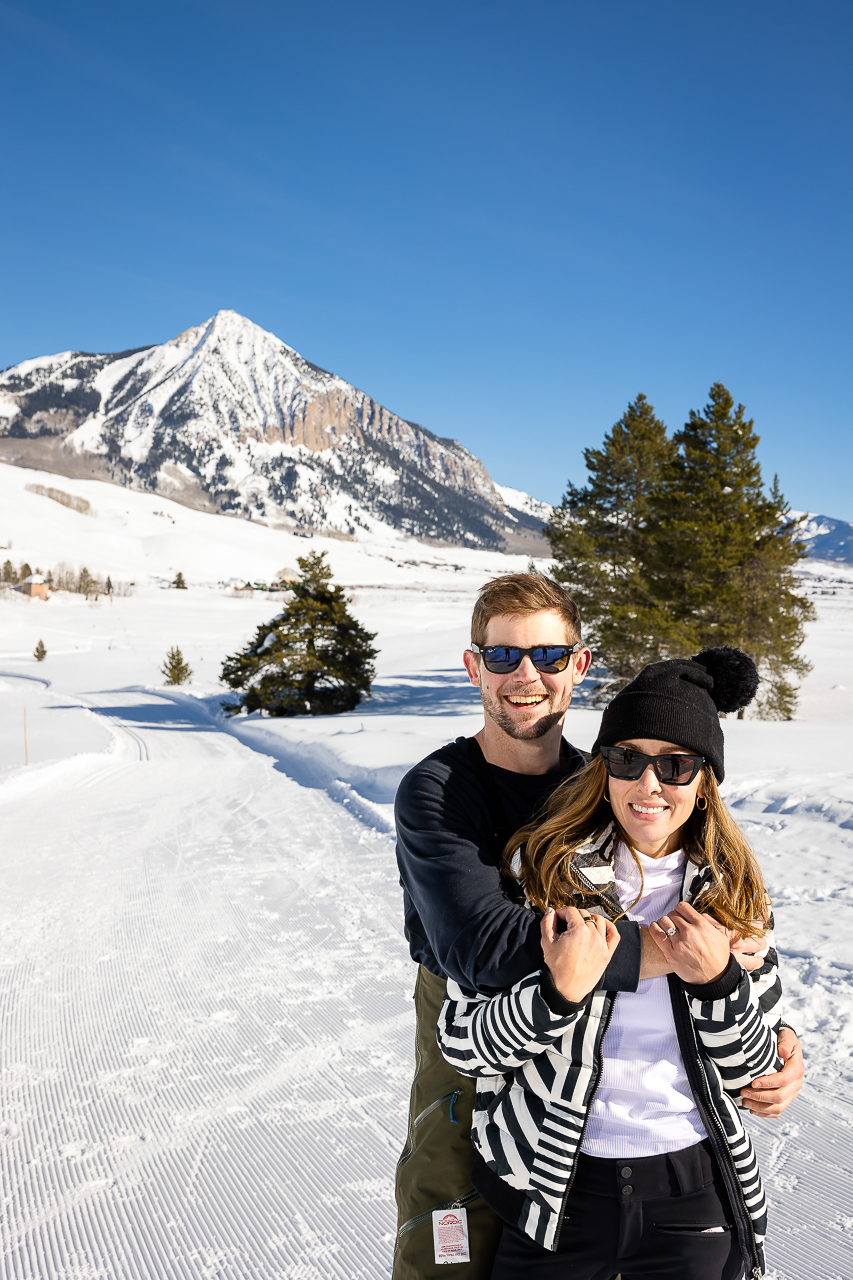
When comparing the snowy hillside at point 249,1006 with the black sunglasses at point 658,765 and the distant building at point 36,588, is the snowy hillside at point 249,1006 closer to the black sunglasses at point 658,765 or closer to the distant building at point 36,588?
the black sunglasses at point 658,765

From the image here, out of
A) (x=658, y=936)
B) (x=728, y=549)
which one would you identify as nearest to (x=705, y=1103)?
(x=658, y=936)

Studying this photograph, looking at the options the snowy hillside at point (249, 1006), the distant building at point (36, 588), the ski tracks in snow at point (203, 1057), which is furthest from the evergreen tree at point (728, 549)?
the distant building at point (36, 588)

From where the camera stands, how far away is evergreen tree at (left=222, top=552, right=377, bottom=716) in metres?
21.4

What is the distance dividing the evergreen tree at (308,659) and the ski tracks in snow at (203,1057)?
13319 millimetres

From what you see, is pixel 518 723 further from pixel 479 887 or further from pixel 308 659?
pixel 308 659

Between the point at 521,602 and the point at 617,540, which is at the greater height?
the point at 617,540

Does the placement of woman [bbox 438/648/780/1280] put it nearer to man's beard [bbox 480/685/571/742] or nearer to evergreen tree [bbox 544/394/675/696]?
man's beard [bbox 480/685/571/742]

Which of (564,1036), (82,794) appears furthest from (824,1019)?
(82,794)

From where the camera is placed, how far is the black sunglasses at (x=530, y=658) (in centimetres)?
202

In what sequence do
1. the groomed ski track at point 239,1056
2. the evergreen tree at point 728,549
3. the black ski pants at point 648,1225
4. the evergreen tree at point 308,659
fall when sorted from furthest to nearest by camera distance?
the evergreen tree at point 308,659 < the evergreen tree at point 728,549 < the groomed ski track at point 239,1056 < the black ski pants at point 648,1225

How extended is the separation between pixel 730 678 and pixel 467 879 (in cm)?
80

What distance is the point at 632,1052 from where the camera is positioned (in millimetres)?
1617

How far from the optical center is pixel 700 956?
Answer: 1483 mm

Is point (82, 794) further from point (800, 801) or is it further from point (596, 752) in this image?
point (596, 752)
